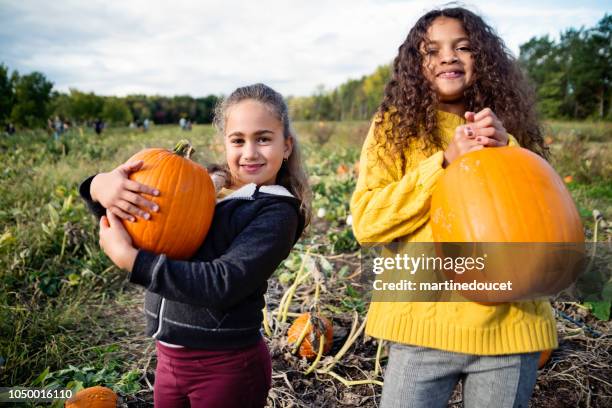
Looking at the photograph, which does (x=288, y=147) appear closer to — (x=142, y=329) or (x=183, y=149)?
(x=183, y=149)

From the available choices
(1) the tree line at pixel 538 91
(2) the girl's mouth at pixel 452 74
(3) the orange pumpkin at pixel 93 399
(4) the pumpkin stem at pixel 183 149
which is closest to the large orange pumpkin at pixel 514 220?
(2) the girl's mouth at pixel 452 74

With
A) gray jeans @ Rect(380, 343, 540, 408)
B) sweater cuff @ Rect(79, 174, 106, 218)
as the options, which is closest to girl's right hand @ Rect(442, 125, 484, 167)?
gray jeans @ Rect(380, 343, 540, 408)

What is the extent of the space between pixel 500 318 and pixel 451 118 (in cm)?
74

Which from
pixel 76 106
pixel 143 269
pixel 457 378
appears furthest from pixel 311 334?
pixel 76 106

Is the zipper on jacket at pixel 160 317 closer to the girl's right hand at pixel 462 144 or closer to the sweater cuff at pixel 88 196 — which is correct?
the sweater cuff at pixel 88 196

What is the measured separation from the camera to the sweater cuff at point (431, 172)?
1453mm

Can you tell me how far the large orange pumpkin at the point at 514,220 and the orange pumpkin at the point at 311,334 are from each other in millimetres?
1270

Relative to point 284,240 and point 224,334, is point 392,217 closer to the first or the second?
point 284,240

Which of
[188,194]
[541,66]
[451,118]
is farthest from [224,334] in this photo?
[541,66]

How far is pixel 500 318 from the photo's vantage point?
Answer: 1.47 meters

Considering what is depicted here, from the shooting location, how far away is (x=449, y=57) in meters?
1.65

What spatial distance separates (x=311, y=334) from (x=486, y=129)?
1.58 meters

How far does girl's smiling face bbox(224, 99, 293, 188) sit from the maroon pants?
1.98 feet

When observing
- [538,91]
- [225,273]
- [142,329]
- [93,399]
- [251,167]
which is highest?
[538,91]
